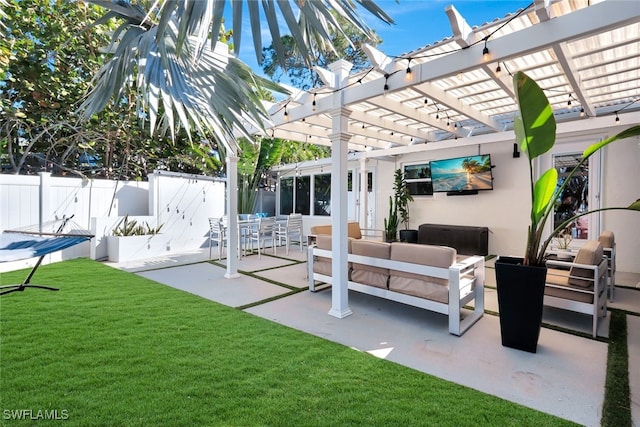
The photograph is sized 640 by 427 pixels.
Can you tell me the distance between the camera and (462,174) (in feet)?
24.4

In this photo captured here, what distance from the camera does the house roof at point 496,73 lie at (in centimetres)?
255

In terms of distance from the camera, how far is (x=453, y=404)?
6.69 feet

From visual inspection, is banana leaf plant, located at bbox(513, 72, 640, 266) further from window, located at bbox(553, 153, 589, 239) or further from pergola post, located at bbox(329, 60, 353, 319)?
window, located at bbox(553, 153, 589, 239)

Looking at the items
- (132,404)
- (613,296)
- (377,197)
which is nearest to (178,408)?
(132,404)

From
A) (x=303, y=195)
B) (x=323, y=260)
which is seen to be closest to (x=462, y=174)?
(x=323, y=260)

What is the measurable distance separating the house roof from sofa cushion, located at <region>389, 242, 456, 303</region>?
5.55ft

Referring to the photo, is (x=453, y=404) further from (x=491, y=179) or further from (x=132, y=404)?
(x=491, y=179)

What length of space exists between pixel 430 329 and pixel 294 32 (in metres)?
3.16

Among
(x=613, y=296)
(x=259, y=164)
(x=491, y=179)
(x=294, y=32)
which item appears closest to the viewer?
(x=294, y=32)

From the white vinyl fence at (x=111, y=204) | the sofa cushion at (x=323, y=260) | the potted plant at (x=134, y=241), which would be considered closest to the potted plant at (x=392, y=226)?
the sofa cushion at (x=323, y=260)

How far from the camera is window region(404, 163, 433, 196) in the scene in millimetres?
8297

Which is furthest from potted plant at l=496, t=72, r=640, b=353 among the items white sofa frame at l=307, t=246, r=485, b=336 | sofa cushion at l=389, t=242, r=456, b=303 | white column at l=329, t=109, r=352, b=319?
white column at l=329, t=109, r=352, b=319

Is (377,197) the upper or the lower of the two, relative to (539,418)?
upper

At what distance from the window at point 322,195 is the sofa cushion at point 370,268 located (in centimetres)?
675
